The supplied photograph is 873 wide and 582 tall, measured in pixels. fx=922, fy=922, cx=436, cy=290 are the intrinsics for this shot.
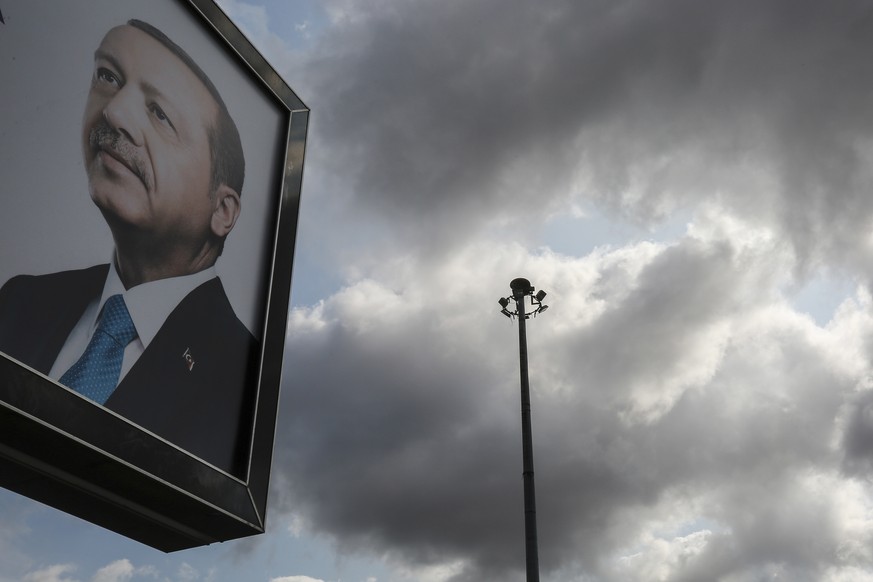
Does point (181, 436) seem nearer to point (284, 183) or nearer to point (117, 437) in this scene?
point (117, 437)

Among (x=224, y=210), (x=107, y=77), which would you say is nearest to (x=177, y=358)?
(x=224, y=210)

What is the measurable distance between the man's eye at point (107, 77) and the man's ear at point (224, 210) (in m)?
2.84

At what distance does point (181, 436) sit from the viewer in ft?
50.0

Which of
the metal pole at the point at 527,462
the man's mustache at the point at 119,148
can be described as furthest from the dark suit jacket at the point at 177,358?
the metal pole at the point at 527,462

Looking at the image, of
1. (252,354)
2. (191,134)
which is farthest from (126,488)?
(191,134)

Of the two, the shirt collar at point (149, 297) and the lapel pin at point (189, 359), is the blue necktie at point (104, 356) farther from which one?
the lapel pin at point (189, 359)

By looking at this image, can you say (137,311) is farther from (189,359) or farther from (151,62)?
(151,62)

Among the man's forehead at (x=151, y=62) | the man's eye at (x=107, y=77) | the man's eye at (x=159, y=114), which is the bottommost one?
the man's eye at (x=107, y=77)

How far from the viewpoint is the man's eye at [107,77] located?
15.8 metres

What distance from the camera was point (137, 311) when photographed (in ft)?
50.1

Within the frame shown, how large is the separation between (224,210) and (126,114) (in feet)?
9.05

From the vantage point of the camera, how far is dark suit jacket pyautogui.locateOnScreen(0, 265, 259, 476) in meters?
13.1

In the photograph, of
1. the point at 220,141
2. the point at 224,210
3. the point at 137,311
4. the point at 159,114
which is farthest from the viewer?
the point at 220,141

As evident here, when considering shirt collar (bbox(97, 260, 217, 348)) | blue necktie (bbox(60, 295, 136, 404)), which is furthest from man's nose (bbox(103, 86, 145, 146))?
blue necktie (bbox(60, 295, 136, 404))
